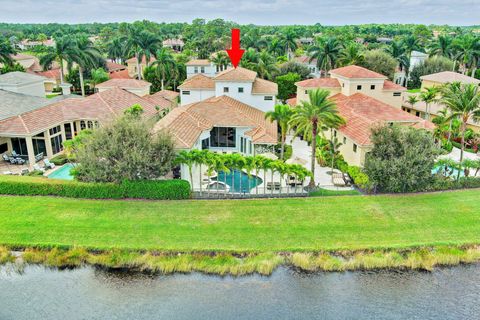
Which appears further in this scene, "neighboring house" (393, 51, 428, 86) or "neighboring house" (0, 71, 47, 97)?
"neighboring house" (393, 51, 428, 86)

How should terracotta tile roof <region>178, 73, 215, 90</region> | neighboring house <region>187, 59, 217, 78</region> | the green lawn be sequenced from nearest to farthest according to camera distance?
the green lawn < terracotta tile roof <region>178, 73, 215, 90</region> < neighboring house <region>187, 59, 217, 78</region>

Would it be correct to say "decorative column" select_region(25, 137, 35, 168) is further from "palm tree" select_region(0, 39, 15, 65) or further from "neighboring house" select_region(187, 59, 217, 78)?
"palm tree" select_region(0, 39, 15, 65)

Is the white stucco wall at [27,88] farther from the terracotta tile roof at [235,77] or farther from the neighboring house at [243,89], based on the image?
the terracotta tile roof at [235,77]

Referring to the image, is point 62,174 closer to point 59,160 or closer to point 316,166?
point 59,160

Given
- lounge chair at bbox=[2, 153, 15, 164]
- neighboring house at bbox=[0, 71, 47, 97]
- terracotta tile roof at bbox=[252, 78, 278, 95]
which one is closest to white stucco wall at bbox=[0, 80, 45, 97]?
neighboring house at bbox=[0, 71, 47, 97]

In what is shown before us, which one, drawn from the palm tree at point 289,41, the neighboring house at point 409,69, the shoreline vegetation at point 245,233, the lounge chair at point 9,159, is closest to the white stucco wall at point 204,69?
the palm tree at point 289,41
